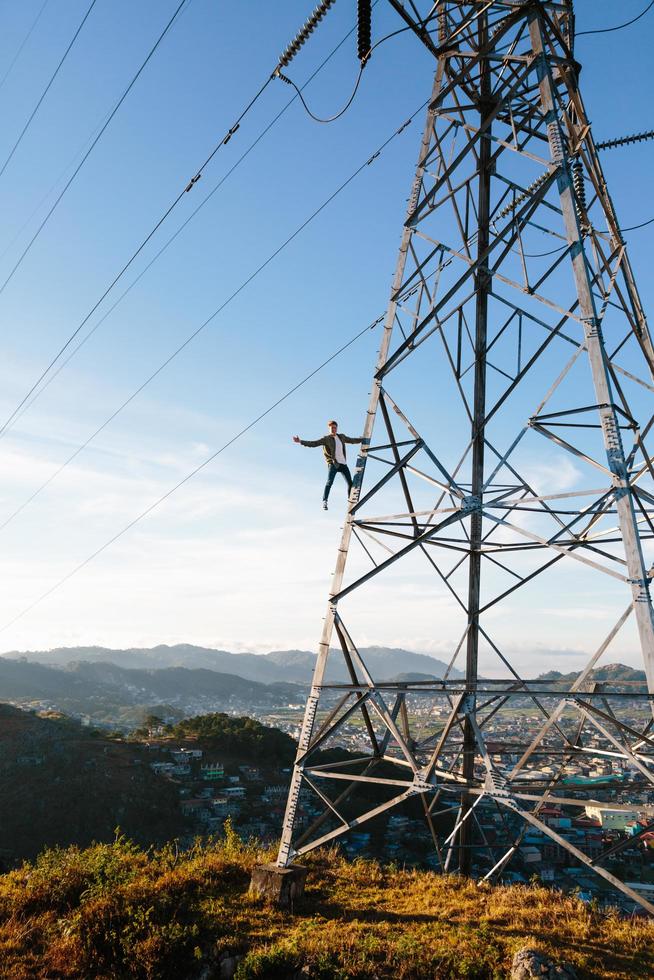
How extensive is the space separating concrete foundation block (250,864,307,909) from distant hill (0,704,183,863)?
98.0ft

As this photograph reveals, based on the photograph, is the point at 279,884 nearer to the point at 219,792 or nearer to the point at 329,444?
the point at 329,444

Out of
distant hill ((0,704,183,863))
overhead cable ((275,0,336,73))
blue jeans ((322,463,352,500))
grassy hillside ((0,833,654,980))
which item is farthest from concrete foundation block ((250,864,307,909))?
distant hill ((0,704,183,863))

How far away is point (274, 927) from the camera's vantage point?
28.6 ft

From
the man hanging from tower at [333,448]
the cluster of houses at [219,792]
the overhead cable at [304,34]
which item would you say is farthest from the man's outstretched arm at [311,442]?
the cluster of houses at [219,792]

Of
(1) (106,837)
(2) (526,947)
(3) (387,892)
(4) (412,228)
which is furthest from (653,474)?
(1) (106,837)

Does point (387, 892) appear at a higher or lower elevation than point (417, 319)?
lower

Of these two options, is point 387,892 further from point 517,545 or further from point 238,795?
point 238,795

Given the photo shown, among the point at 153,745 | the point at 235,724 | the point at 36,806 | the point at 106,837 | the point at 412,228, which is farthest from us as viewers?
the point at 235,724

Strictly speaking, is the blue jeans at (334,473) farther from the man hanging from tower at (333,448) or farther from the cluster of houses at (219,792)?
the cluster of houses at (219,792)

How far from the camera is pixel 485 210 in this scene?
13.2m

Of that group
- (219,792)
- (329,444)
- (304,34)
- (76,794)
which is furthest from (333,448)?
(76,794)

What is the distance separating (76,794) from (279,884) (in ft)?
142

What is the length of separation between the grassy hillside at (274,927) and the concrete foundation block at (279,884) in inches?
8.0

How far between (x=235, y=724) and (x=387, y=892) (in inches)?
2500
